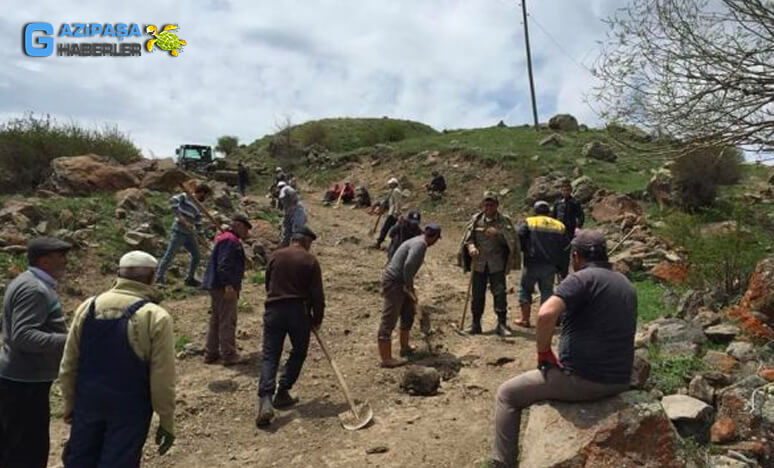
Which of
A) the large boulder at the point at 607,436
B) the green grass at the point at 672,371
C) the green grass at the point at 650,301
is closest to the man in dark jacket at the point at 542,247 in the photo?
the green grass at the point at 650,301

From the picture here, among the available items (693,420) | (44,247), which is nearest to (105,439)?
(44,247)

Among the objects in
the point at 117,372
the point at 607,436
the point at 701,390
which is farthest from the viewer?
the point at 701,390

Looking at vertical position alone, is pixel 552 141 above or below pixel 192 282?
above

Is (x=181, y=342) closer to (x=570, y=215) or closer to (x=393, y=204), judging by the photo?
(x=570, y=215)

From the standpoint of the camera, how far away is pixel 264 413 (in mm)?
5426

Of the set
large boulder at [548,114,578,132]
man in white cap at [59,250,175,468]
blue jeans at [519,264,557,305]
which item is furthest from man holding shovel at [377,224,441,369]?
large boulder at [548,114,578,132]

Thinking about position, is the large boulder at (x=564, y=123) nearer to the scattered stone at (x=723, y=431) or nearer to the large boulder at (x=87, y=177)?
the large boulder at (x=87, y=177)

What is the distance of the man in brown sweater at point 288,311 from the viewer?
5.66 meters

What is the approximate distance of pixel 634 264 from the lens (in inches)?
423

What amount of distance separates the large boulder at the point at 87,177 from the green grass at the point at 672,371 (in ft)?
41.2

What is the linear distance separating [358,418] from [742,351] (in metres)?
3.54

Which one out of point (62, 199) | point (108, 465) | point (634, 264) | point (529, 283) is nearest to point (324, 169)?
point (62, 199)

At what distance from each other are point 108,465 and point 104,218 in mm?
9502

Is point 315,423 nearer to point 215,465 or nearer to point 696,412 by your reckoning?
point 215,465
